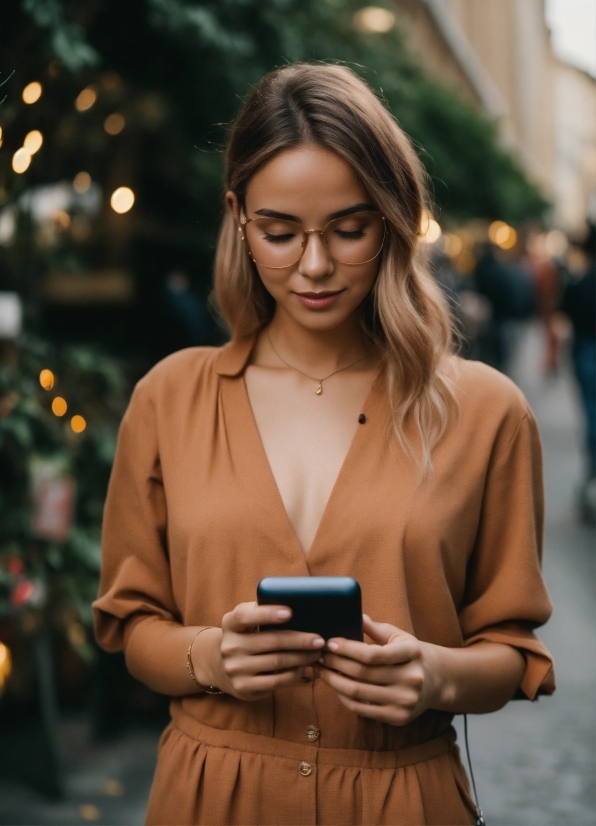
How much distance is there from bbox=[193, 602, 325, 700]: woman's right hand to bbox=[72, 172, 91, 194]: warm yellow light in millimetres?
4621

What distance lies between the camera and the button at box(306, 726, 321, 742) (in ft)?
6.47

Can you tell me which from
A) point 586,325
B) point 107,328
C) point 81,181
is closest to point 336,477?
point 81,181

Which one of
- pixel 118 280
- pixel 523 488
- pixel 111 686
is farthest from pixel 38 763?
pixel 118 280

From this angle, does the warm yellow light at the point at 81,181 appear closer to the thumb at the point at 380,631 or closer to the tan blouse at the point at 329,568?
the tan blouse at the point at 329,568

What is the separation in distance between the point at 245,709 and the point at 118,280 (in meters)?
5.76

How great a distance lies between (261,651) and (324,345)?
2.35 feet

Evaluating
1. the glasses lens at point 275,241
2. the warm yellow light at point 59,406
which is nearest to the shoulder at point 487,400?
the glasses lens at point 275,241

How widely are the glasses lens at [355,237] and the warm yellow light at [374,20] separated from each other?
679cm

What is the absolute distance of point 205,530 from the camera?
2.00 m

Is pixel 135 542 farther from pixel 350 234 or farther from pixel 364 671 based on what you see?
pixel 350 234

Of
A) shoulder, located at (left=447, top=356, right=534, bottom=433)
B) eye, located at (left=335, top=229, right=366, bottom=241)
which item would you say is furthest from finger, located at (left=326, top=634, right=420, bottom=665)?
eye, located at (left=335, top=229, right=366, bottom=241)

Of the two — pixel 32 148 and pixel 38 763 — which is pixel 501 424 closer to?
pixel 32 148

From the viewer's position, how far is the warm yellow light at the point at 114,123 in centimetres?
600

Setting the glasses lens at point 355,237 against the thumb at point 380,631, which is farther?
the glasses lens at point 355,237
